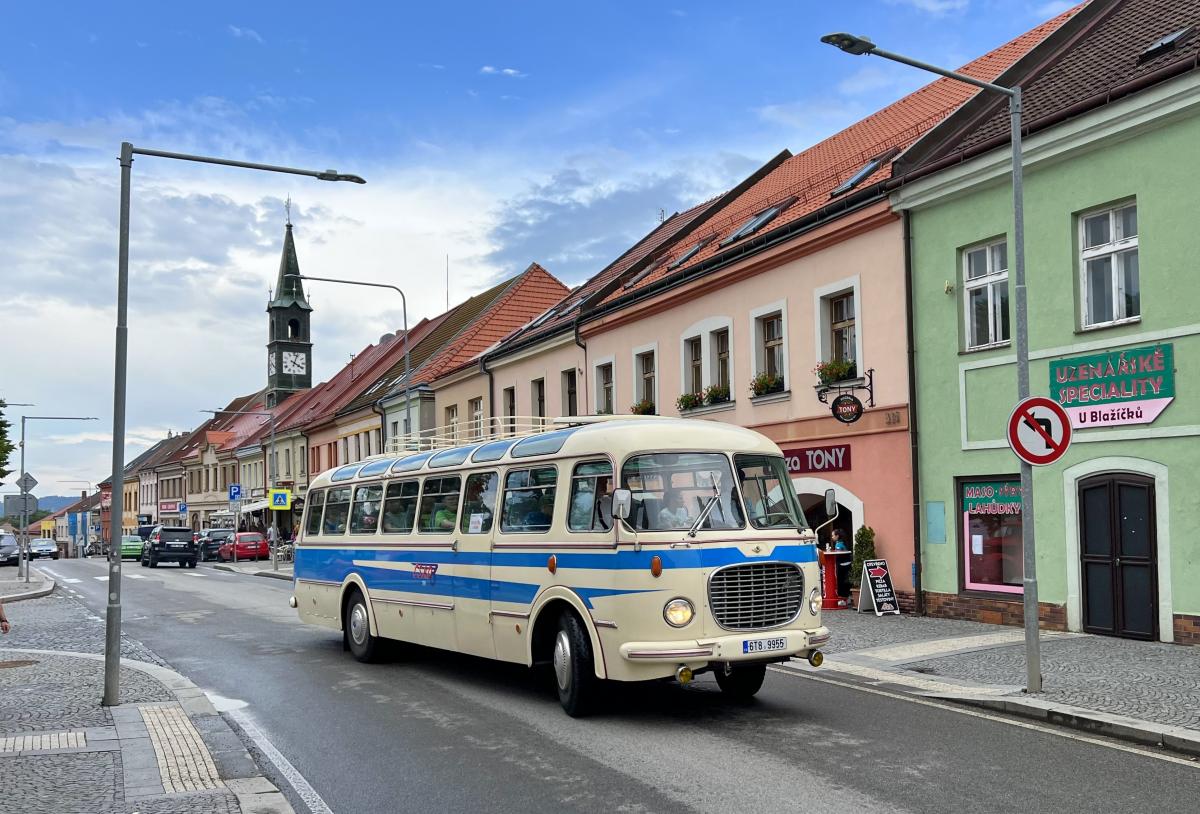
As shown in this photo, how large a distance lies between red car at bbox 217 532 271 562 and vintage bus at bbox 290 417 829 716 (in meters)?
42.3

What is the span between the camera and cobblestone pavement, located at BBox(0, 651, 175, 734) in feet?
31.9

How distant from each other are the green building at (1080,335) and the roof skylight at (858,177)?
207 cm

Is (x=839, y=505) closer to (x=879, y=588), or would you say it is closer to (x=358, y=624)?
(x=879, y=588)

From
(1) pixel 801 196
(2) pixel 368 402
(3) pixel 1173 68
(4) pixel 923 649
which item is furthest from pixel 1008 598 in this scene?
(2) pixel 368 402

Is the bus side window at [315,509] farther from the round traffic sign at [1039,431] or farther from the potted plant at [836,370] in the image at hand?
the round traffic sign at [1039,431]

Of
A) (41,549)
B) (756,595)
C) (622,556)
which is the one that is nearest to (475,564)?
(622,556)

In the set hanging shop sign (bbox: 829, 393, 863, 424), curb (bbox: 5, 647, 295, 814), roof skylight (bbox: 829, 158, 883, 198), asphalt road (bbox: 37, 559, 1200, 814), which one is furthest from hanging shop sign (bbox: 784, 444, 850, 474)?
curb (bbox: 5, 647, 295, 814)

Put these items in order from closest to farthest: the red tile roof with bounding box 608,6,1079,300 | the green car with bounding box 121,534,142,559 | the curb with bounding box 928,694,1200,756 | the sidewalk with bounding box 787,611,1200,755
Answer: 1. the curb with bounding box 928,694,1200,756
2. the sidewalk with bounding box 787,611,1200,755
3. the red tile roof with bounding box 608,6,1079,300
4. the green car with bounding box 121,534,142,559

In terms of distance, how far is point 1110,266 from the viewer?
1466 cm

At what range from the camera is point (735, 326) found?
2298 centimetres

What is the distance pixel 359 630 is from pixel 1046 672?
26.3 ft

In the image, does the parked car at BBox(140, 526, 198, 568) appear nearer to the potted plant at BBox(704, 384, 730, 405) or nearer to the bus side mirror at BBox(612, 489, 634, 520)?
the potted plant at BBox(704, 384, 730, 405)

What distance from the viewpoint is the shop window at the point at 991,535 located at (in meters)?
16.2

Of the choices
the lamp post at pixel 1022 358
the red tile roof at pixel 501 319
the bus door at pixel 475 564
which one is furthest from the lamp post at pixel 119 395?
the red tile roof at pixel 501 319
